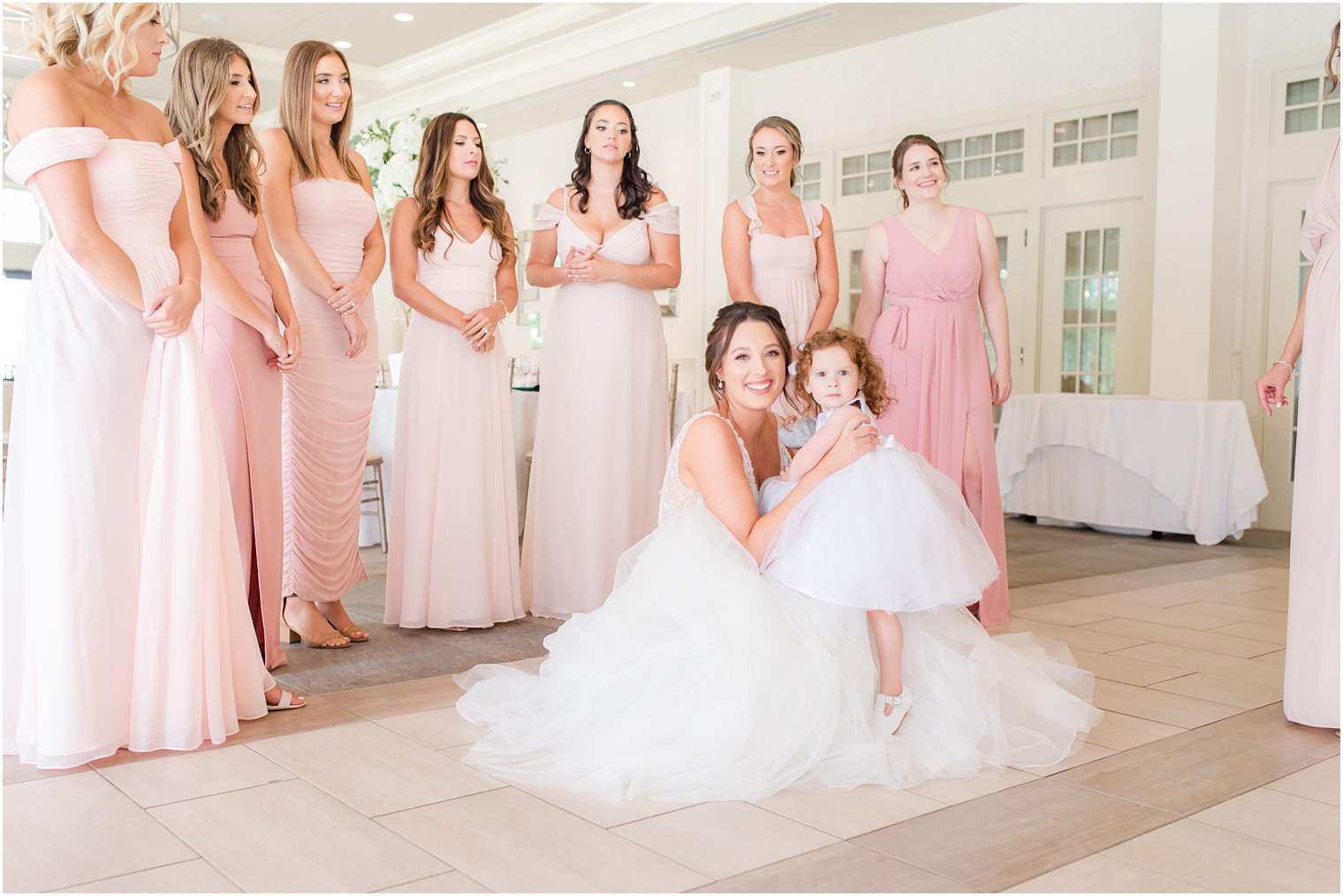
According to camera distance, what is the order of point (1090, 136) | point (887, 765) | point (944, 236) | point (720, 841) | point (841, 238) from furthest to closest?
point (841, 238) → point (1090, 136) → point (944, 236) → point (887, 765) → point (720, 841)

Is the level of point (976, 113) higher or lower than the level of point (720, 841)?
higher

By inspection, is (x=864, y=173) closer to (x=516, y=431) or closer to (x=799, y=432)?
(x=516, y=431)

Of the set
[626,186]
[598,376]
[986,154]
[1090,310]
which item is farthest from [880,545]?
[986,154]

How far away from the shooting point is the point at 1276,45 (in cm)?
736

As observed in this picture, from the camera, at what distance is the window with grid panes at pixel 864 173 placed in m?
9.63

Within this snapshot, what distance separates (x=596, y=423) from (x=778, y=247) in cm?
93

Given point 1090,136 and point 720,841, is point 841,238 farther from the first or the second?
point 720,841

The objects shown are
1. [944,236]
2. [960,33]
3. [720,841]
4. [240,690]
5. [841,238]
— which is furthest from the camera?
[841,238]

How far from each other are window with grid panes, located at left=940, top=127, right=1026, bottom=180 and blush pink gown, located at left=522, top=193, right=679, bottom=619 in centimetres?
521

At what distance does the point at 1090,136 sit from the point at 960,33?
1.35 metres

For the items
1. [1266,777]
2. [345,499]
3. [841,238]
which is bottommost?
[1266,777]

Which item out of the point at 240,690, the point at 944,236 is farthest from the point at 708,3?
the point at 240,690

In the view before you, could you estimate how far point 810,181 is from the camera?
33.7 ft

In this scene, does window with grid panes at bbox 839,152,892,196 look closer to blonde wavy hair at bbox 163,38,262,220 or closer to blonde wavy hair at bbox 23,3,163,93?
blonde wavy hair at bbox 163,38,262,220
